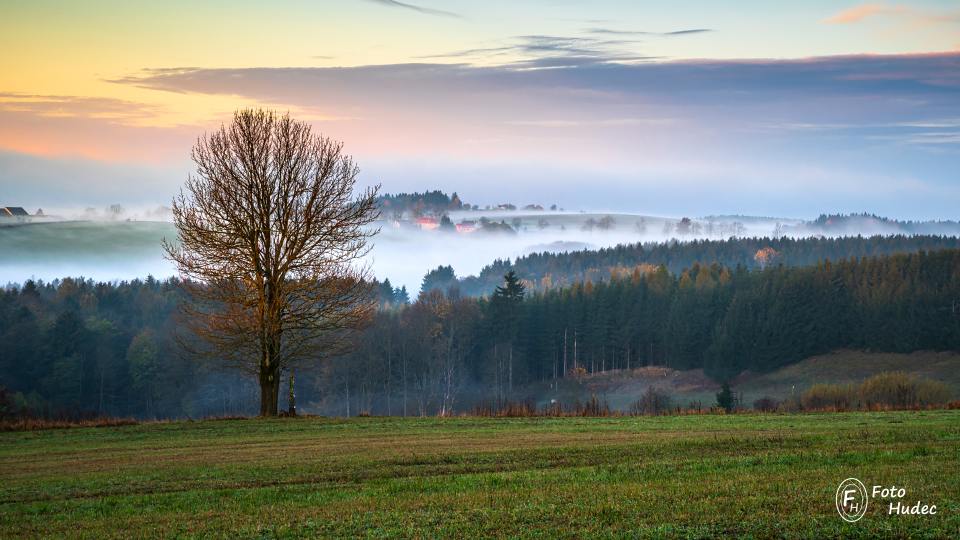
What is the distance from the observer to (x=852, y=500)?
16.5 m

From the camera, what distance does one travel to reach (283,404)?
156000 mm

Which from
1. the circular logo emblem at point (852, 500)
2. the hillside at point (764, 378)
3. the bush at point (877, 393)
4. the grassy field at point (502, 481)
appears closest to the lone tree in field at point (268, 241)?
the grassy field at point (502, 481)

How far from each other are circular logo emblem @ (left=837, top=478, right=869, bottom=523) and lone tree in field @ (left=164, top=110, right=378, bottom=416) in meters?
32.3

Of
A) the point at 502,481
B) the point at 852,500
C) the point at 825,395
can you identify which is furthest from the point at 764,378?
the point at 852,500

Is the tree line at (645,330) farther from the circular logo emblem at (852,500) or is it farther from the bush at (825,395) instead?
Result: the circular logo emblem at (852,500)

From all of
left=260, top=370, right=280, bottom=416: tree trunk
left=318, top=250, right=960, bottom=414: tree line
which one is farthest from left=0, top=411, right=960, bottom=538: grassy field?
left=318, top=250, right=960, bottom=414: tree line

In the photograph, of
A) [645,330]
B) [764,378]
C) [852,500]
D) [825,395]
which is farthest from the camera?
[645,330]

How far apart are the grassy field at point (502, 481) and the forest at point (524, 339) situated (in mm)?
106321

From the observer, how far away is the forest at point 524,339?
14050 cm

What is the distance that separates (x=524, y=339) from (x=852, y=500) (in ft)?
494

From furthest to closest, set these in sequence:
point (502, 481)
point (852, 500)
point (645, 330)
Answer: point (645, 330) → point (502, 481) → point (852, 500)

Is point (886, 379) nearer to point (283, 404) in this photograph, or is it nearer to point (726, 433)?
point (726, 433)

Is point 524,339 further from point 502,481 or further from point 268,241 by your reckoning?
point 502,481

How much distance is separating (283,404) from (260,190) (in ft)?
374
